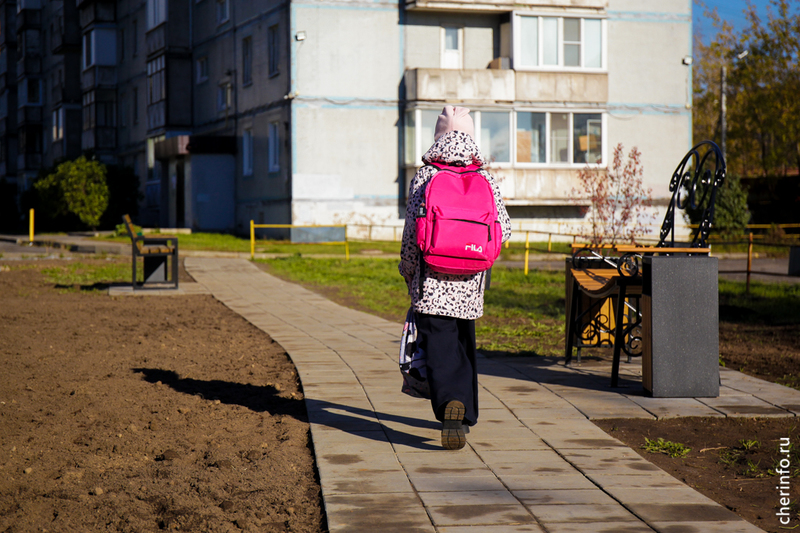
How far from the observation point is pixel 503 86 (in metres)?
28.8

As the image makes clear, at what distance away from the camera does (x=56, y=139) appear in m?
48.8

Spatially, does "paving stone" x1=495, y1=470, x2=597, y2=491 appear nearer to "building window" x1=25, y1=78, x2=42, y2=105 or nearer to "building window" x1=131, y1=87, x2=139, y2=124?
"building window" x1=131, y1=87, x2=139, y2=124

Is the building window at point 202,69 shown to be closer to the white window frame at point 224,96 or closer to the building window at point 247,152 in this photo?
the white window frame at point 224,96

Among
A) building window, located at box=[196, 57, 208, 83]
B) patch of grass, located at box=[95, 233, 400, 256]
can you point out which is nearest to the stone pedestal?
patch of grass, located at box=[95, 233, 400, 256]

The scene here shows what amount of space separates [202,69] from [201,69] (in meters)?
0.08

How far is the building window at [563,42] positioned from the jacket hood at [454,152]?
83.7 ft

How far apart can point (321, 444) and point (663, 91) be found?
28222mm

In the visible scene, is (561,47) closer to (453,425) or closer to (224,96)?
(224,96)

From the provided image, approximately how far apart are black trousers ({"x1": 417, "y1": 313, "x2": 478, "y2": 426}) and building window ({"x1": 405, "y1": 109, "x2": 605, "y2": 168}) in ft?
80.0

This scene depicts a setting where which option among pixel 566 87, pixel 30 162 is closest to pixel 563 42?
pixel 566 87

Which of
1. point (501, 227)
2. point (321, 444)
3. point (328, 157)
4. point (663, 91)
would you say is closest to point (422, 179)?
point (501, 227)

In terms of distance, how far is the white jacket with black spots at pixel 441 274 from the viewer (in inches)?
183

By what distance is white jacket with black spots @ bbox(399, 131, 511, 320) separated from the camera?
4.64 meters

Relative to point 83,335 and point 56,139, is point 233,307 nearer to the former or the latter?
point 83,335
